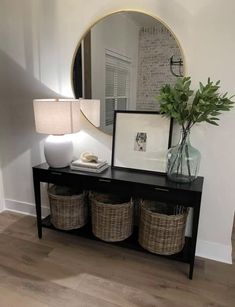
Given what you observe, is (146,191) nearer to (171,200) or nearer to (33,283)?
(171,200)

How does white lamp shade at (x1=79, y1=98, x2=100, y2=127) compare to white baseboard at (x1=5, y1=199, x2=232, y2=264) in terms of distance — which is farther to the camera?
white lamp shade at (x1=79, y1=98, x2=100, y2=127)

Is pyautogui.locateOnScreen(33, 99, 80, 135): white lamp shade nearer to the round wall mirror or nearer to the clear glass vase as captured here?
the round wall mirror

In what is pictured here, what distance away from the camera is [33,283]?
66.1 inches

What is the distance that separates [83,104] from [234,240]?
6.24ft

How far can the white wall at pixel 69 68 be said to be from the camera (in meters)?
1.63

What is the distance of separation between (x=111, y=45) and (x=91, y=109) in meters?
0.55

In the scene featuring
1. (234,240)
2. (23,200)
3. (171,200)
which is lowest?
(234,240)

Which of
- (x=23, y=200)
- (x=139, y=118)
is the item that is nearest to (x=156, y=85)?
(x=139, y=118)

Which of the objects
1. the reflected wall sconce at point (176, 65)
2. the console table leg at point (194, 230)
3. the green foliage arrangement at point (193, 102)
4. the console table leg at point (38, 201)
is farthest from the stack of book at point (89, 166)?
the reflected wall sconce at point (176, 65)

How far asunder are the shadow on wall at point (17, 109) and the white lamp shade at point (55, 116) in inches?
15.7

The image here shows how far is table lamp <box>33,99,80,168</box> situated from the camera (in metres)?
1.77

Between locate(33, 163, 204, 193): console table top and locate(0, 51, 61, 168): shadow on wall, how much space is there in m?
0.49

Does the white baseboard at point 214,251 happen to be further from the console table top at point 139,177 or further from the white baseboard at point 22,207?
the white baseboard at point 22,207

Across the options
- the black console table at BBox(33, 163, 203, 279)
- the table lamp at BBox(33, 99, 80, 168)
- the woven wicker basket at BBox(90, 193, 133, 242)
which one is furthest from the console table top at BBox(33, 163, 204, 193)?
the woven wicker basket at BBox(90, 193, 133, 242)
